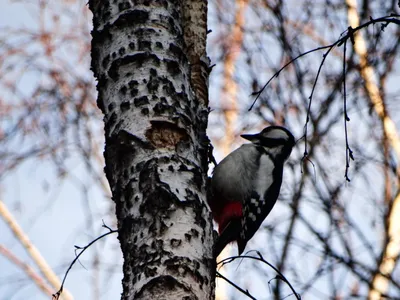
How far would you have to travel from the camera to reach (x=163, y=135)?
241cm

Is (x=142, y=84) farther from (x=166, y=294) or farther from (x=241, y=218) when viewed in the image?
(x=241, y=218)

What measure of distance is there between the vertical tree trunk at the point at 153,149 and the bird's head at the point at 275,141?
4.65 ft

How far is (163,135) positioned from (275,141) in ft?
6.37

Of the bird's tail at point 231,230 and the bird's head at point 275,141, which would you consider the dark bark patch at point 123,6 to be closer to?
the bird's tail at point 231,230

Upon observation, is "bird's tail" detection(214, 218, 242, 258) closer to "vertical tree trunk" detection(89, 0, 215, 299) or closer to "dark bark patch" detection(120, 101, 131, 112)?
"vertical tree trunk" detection(89, 0, 215, 299)

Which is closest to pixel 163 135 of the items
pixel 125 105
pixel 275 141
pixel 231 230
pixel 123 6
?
pixel 125 105

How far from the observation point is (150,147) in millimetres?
2369

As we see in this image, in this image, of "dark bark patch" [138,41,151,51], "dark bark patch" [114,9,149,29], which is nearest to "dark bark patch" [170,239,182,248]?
"dark bark patch" [138,41,151,51]

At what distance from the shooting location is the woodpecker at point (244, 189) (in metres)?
3.83

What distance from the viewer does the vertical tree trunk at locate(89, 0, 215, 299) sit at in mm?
2119

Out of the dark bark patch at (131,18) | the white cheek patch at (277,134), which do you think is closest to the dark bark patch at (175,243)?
the dark bark patch at (131,18)

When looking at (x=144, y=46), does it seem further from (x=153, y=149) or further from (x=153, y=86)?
(x=153, y=149)

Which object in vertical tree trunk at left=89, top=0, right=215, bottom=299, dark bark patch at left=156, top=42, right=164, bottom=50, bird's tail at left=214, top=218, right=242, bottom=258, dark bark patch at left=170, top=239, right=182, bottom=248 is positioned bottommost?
dark bark patch at left=170, top=239, right=182, bottom=248

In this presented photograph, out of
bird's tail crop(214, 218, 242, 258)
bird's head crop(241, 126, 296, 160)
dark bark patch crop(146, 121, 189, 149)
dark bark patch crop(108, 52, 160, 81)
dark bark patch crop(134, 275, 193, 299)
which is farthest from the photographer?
bird's head crop(241, 126, 296, 160)
